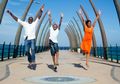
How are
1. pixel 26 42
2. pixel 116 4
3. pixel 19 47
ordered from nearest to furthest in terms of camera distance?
pixel 26 42
pixel 116 4
pixel 19 47

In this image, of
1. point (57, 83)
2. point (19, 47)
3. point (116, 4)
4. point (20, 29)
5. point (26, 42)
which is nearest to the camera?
point (57, 83)

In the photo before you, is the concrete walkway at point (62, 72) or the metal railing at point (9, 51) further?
the metal railing at point (9, 51)

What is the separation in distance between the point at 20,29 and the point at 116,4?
53.1ft

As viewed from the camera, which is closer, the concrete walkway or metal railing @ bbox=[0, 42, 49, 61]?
the concrete walkway

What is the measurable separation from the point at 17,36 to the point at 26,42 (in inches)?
685

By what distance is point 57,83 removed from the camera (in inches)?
297

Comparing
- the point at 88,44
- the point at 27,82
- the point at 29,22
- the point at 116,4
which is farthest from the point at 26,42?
the point at 116,4

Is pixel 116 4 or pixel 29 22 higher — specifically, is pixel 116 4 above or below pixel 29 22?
above

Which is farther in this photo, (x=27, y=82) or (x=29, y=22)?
(x=29, y=22)

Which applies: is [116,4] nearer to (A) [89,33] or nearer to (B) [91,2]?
(A) [89,33]

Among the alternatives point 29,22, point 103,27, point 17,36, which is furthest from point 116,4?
point 17,36

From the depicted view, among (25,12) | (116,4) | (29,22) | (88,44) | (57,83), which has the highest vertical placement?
(25,12)

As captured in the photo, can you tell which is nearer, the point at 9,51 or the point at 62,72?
the point at 62,72

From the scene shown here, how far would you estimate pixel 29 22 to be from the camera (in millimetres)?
11133
